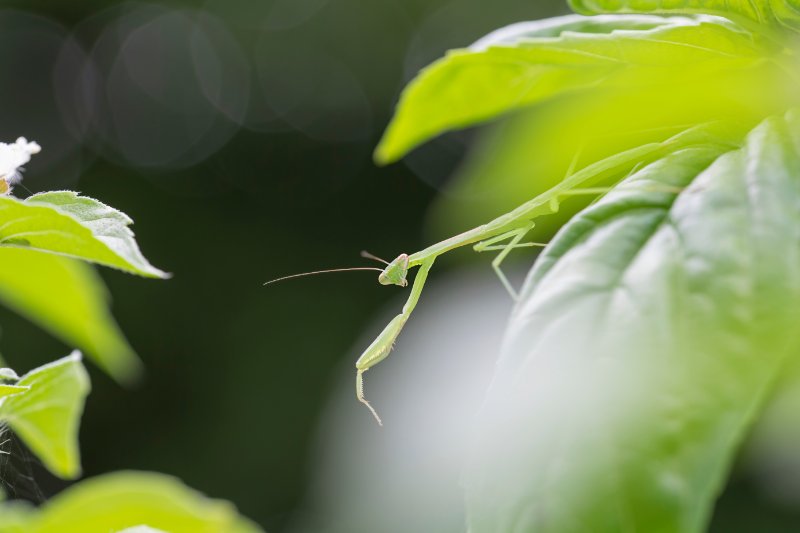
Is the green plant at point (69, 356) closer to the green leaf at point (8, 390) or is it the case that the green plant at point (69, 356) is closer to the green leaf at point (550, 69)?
the green leaf at point (8, 390)

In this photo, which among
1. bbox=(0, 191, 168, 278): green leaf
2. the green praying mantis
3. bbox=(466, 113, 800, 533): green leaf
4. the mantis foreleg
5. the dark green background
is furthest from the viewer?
the dark green background

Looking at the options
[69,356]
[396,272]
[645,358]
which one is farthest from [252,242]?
[645,358]

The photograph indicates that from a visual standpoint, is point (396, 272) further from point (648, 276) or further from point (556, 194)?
point (648, 276)

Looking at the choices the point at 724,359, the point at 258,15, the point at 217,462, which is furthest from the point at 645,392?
the point at 258,15

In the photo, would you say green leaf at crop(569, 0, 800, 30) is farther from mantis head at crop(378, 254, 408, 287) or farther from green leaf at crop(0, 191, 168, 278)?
mantis head at crop(378, 254, 408, 287)

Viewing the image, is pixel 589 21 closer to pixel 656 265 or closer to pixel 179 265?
pixel 656 265

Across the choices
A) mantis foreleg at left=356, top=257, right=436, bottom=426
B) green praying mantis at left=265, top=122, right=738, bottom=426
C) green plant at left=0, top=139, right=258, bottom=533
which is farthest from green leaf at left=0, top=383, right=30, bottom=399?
mantis foreleg at left=356, top=257, right=436, bottom=426

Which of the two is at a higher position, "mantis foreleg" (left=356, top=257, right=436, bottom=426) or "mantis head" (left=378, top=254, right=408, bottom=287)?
"mantis head" (left=378, top=254, right=408, bottom=287)
